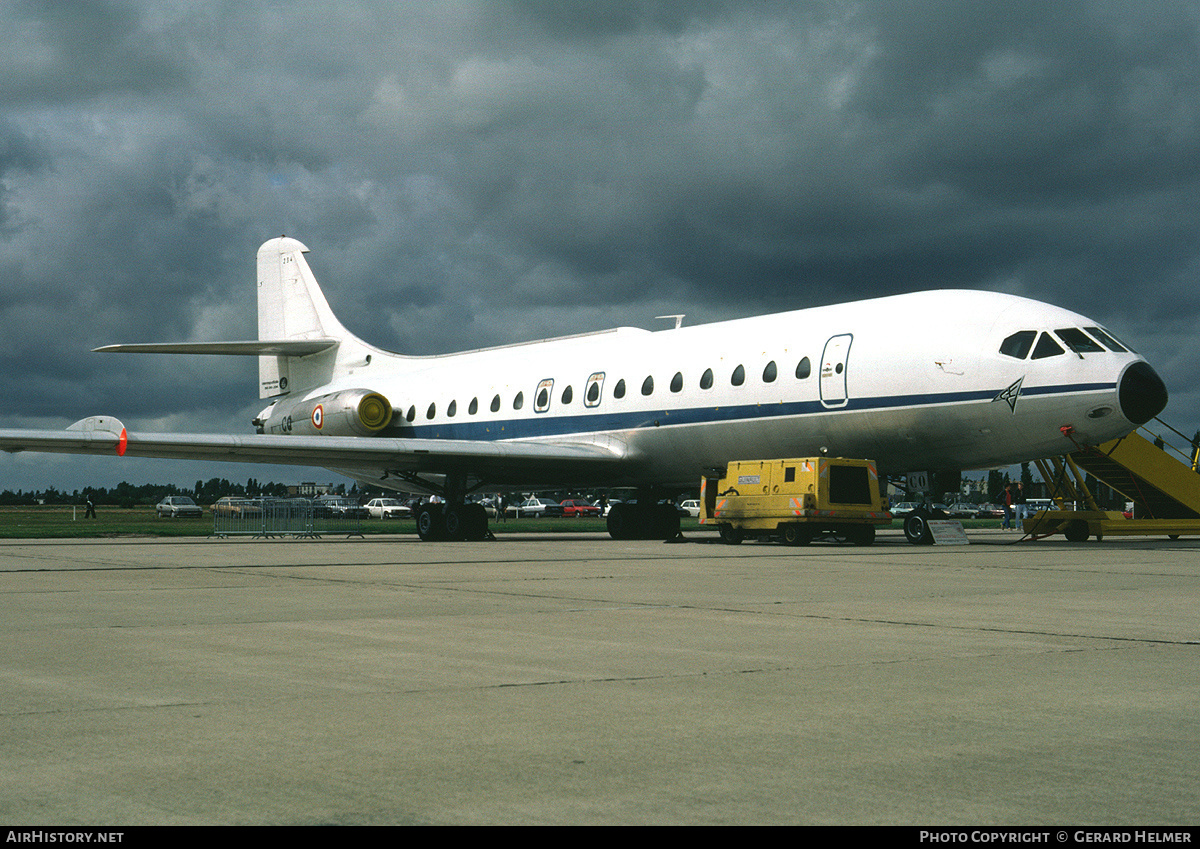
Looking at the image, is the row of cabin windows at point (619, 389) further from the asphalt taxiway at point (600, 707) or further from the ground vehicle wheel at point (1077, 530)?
the asphalt taxiway at point (600, 707)

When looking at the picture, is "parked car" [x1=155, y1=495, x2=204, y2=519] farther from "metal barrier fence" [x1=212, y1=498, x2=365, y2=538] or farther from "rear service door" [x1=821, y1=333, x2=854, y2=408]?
"rear service door" [x1=821, y1=333, x2=854, y2=408]

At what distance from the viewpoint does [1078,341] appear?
18.9m

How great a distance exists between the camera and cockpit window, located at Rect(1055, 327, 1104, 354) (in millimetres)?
18750

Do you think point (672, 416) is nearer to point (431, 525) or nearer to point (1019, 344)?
point (431, 525)

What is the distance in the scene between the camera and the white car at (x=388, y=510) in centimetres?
7612

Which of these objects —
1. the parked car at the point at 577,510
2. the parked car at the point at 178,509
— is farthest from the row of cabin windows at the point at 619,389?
the parked car at the point at 577,510

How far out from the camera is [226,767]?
3.96 metres

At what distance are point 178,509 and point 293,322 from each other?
38553 millimetres

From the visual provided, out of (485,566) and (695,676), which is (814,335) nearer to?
(485,566)

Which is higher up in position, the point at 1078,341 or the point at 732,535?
the point at 1078,341

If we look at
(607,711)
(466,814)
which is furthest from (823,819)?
(607,711)

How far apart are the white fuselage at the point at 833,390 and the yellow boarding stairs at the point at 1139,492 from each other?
434 cm

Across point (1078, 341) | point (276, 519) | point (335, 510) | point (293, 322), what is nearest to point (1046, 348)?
point (1078, 341)

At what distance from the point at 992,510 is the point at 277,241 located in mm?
81356
